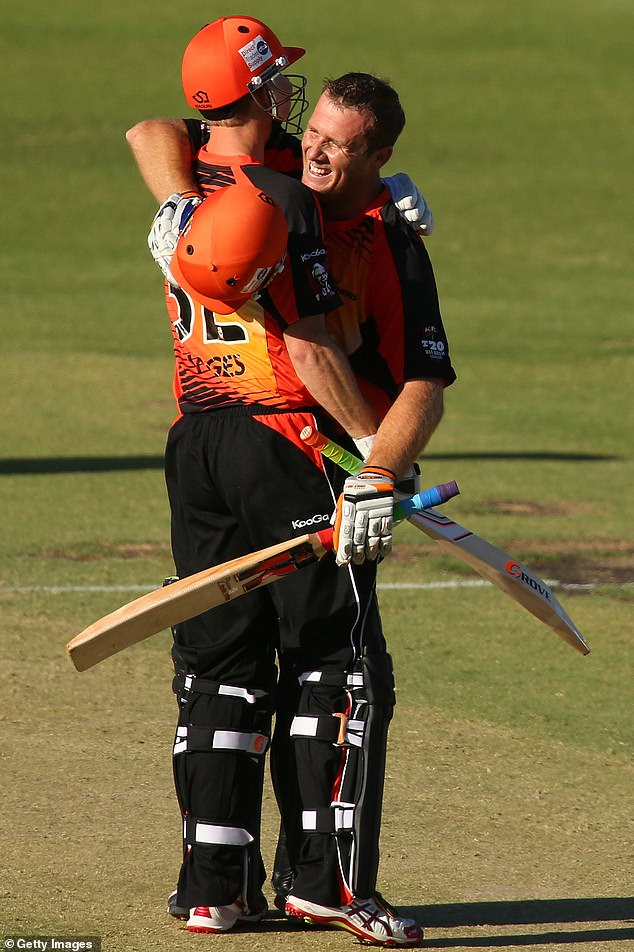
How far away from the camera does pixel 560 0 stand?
1876 inches

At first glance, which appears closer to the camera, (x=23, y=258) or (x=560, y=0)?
(x=23, y=258)

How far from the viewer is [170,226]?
4.52 m

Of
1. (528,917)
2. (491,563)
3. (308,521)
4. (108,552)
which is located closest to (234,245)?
(308,521)

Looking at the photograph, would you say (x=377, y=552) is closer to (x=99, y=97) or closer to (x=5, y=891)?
(x=5, y=891)

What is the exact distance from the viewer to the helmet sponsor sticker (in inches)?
178

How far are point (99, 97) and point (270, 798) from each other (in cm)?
3318

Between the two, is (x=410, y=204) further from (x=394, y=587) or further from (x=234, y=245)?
(x=394, y=587)

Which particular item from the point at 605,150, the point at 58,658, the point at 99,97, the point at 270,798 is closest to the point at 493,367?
the point at 58,658

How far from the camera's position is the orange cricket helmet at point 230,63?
178 inches

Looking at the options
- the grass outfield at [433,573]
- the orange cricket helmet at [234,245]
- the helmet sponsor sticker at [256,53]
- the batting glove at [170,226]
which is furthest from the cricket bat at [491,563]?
the helmet sponsor sticker at [256,53]

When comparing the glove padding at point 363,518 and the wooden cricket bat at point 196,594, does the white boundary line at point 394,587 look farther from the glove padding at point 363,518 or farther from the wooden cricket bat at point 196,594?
the glove padding at point 363,518

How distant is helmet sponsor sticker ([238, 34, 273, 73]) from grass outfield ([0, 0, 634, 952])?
2.44 meters

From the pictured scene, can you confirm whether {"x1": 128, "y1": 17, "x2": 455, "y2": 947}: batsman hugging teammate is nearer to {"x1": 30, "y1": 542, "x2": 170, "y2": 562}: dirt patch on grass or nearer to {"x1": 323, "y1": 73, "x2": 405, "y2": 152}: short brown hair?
{"x1": 323, "y1": 73, "x2": 405, "y2": 152}: short brown hair

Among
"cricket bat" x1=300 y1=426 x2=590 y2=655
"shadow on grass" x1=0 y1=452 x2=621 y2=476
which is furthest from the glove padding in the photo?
"shadow on grass" x1=0 y1=452 x2=621 y2=476
